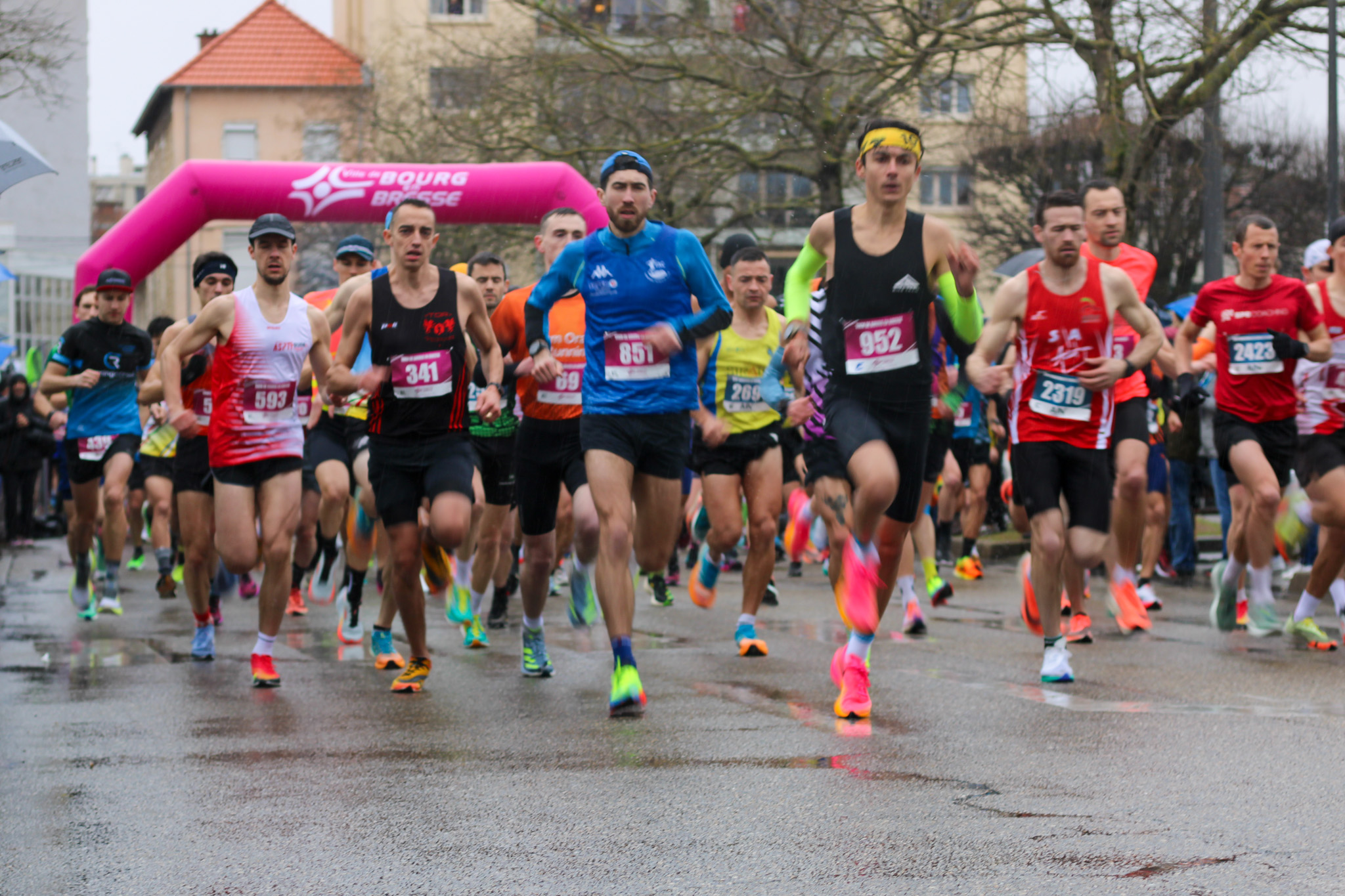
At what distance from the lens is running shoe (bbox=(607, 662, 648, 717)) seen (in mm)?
6555

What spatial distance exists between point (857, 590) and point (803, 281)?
50.0 inches

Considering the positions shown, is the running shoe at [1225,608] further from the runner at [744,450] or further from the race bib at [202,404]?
the race bib at [202,404]

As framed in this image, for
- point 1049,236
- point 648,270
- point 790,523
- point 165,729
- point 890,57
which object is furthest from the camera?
point 890,57

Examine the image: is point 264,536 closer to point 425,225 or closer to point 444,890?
point 425,225

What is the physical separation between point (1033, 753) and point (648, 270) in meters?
2.60

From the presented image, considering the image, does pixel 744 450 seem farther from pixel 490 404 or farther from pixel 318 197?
pixel 318 197

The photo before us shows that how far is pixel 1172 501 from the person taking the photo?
13742 millimetres

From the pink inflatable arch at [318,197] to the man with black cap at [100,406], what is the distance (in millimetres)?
3092

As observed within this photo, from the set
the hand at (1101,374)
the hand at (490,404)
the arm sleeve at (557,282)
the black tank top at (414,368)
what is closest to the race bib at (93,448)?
the black tank top at (414,368)

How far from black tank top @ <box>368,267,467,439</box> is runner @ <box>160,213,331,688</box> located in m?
0.75

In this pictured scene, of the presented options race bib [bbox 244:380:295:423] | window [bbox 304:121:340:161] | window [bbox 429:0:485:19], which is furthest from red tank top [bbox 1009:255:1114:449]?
window [bbox 429:0:485:19]

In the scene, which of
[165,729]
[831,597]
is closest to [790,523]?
[831,597]

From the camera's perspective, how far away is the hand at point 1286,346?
907 cm

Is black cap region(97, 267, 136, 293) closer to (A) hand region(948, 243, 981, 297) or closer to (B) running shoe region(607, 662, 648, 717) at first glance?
(B) running shoe region(607, 662, 648, 717)
